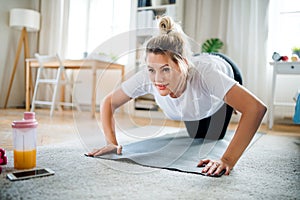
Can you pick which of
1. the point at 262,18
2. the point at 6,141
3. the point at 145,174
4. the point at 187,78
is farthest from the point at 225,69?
the point at 262,18

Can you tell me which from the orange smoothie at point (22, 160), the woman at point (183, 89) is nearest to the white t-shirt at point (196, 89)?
the woman at point (183, 89)

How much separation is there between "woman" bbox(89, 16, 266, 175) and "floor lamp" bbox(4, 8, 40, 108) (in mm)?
2367

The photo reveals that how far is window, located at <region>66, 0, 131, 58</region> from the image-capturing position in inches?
113

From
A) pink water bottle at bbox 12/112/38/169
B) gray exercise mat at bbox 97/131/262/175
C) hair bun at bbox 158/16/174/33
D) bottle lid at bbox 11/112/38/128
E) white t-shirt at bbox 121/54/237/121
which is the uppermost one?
hair bun at bbox 158/16/174/33

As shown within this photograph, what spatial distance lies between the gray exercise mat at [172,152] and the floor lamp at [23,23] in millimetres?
2221

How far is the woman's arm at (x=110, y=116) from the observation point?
957 millimetres

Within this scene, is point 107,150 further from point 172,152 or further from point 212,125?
point 212,125

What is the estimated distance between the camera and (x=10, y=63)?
3.19 m

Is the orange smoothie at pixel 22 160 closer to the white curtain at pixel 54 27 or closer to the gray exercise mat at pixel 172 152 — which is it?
the gray exercise mat at pixel 172 152

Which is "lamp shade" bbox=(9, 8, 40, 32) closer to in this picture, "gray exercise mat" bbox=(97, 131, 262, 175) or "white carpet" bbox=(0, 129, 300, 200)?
"gray exercise mat" bbox=(97, 131, 262, 175)

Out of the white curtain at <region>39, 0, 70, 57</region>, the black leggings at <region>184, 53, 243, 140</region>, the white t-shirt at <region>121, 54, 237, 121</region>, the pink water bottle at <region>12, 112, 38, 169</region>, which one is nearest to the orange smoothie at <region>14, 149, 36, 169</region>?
the pink water bottle at <region>12, 112, 38, 169</region>

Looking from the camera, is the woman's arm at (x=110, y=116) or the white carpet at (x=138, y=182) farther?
the woman's arm at (x=110, y=116)

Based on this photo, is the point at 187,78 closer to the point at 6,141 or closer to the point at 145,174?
the point at 145,174

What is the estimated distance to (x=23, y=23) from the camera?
2939 millimetres
